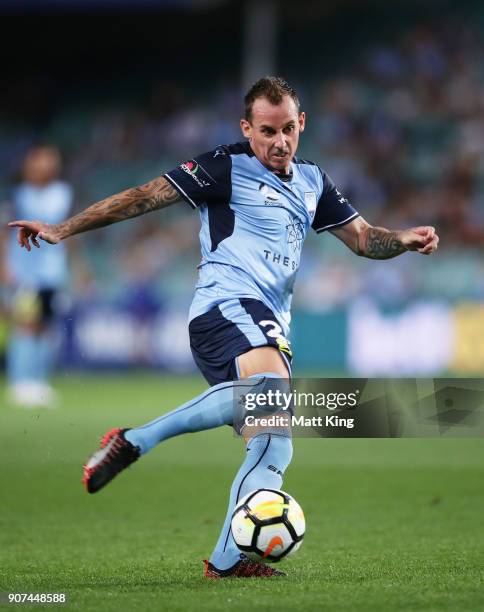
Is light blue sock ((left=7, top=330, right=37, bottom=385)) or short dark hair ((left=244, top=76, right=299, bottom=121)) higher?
light blue sock ((left=7, top=330, right=37, bottom=385))

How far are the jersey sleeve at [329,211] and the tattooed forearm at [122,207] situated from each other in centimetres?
78

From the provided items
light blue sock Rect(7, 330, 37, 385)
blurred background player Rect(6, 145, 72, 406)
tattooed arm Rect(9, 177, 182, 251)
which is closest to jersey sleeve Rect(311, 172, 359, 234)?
tattooed arm Rect(9, 177, 182, 251)

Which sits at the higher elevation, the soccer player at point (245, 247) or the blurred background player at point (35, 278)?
the blurred background player at point (35, 278)

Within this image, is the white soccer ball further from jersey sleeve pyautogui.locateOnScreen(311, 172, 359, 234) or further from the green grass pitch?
jersey sleeve pyautogui.locateOnScreen(311, 172, 359, 234)

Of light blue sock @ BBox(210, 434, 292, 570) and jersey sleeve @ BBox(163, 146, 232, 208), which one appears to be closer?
light blue sock @ BBox(210, 434, 292, 570)

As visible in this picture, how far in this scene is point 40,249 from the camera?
13133 millimetres

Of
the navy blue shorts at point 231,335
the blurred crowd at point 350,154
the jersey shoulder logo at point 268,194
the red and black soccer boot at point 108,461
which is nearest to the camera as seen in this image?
A: the red and black soccer boot at point 108,461

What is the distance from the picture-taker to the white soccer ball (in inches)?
180

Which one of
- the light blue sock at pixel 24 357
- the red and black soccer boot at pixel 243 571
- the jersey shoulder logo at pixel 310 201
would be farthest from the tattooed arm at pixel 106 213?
the light blue sock at pixel 24 357

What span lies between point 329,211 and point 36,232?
56.2 inches

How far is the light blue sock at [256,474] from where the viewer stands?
4.84 metres

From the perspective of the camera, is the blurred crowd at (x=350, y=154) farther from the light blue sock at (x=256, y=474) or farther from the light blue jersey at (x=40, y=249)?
the light blue sock at (x=256, y=474)

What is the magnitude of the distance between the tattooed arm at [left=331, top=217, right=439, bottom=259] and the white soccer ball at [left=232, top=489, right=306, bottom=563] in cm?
131

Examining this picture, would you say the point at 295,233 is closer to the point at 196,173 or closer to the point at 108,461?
the point at 196,173
